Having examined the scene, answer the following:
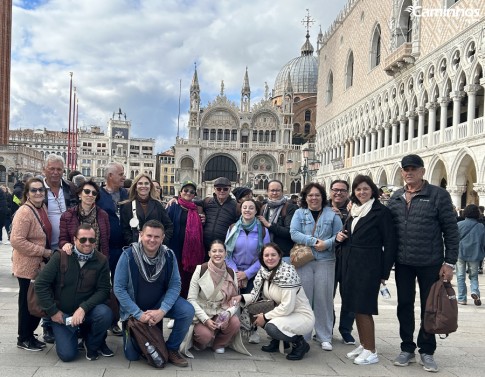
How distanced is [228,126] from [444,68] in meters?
44.4

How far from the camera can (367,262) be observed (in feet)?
15.8

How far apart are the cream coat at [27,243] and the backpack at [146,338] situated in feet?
3.65

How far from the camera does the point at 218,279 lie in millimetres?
4996

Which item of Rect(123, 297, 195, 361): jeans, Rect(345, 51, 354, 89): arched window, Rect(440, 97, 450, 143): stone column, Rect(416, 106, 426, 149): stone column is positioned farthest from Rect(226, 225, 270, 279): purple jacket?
Rect(345, 51, 354, 89): arched window

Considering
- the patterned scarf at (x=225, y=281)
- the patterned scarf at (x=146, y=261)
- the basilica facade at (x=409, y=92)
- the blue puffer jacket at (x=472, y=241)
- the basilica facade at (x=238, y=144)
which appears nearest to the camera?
the patterned scarf at (x=146, y=261)

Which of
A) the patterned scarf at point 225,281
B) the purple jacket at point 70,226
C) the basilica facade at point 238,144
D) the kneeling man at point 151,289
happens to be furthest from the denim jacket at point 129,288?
the basilica facade at point 238,144

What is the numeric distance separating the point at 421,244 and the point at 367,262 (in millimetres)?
536

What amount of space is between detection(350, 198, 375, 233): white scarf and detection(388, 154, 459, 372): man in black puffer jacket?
249 mm

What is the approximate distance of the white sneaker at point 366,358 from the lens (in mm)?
4730

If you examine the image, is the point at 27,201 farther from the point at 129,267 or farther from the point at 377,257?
the point at 377,257

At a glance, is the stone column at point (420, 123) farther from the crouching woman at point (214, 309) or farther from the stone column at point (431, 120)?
the crouching woman at point (214, 309)

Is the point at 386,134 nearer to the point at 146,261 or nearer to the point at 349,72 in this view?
the point at 349,72

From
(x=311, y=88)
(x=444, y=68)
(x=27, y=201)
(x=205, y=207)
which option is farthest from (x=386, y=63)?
(x=311, y=88)

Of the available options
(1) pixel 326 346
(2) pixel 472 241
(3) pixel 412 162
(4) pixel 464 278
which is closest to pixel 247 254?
(1) pixel 326 346
